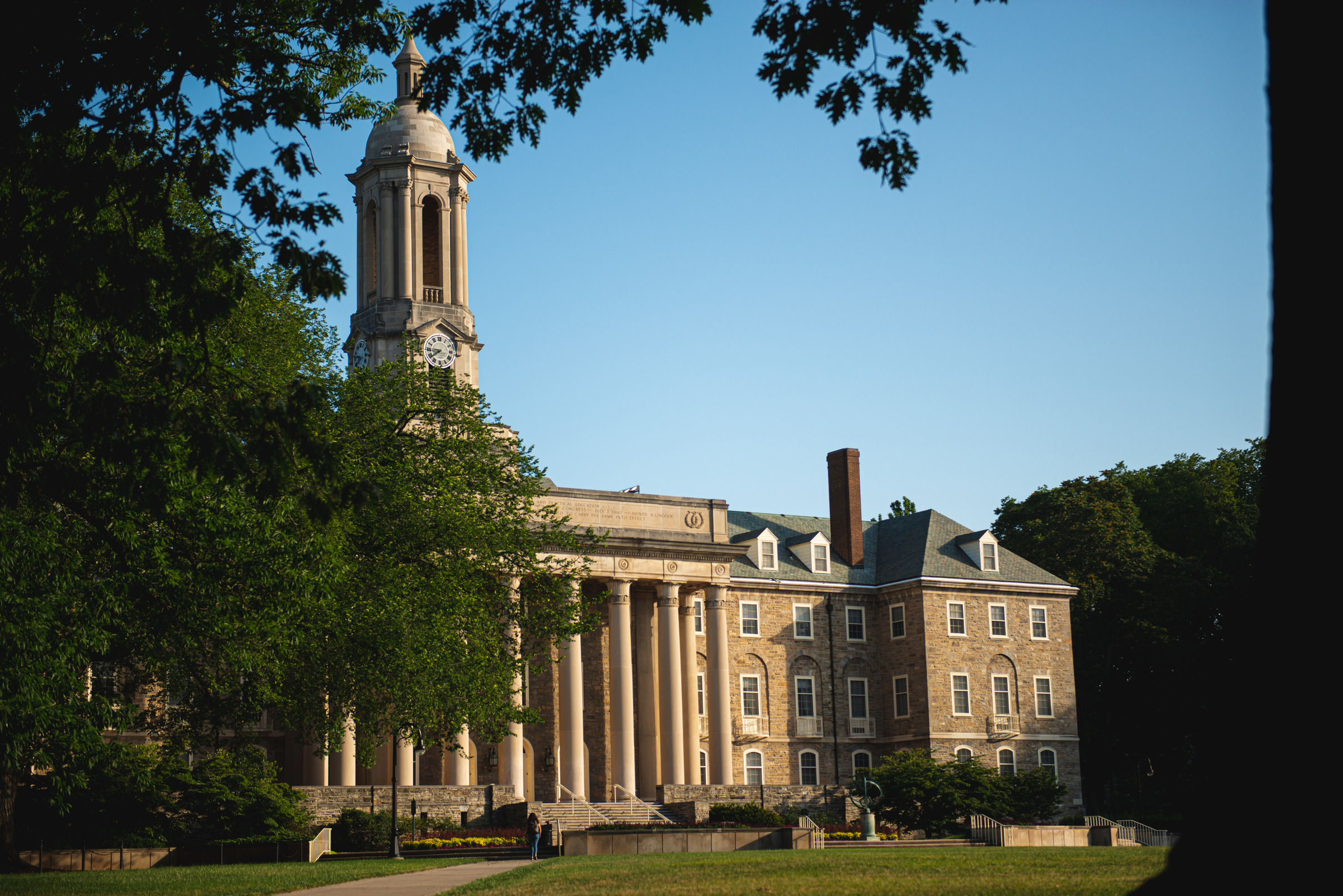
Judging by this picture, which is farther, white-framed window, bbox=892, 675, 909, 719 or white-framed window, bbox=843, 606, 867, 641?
white-framed window, bbox=843, 606, 867, 641

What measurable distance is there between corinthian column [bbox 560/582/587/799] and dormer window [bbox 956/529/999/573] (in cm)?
2049

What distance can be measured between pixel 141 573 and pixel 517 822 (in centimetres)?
2817

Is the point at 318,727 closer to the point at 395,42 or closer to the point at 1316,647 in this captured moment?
the point at 395,42

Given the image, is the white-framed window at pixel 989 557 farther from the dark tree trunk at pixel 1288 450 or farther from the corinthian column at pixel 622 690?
the dark tree trunk at pixel 1288 450

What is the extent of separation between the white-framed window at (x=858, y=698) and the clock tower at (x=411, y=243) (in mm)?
21669

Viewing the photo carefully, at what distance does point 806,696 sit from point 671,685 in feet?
29.6

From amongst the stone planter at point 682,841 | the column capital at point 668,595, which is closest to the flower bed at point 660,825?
the stone planter at point 682,841

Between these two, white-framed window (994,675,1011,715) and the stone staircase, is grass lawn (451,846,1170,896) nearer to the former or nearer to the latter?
the stone staircase

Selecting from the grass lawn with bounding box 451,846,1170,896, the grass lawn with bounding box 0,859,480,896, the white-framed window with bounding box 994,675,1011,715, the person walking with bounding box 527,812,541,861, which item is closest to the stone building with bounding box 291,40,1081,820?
the white-framed window with bounding box 994,675,1011,715

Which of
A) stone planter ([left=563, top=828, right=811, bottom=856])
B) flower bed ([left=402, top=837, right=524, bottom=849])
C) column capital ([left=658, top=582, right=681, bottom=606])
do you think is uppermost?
column capital ([left=658, top=582, right=681, bottom=606])

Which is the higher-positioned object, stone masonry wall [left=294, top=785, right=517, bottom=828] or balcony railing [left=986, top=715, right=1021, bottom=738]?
balcony railing [left=986, top=715, right=1021, bottom=738]

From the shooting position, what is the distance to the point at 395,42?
13883 mm

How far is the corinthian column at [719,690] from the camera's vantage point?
5416 cm

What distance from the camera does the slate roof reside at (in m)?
61.4
